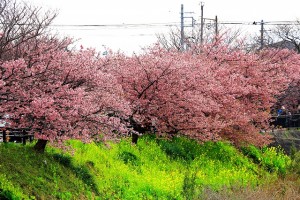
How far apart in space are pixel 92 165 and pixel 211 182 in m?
4.86

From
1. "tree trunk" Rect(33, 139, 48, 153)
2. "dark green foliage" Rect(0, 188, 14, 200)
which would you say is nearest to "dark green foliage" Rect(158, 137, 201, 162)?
"tree trunk" Rect(33, 139, 48, 153)

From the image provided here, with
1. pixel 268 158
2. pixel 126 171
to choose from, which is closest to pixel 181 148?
pixel 126 171

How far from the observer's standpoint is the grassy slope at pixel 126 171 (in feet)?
38.7

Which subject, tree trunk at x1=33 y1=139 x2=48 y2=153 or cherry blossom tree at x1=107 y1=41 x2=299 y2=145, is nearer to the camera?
tree trunk at x1=33 y1=139 x2=48 y2=153

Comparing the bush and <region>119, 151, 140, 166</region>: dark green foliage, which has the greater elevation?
<region>119, 151, 140, 166</region>: dark green foliage

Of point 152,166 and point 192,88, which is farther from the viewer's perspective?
point 192,88

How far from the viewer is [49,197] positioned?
11359mm

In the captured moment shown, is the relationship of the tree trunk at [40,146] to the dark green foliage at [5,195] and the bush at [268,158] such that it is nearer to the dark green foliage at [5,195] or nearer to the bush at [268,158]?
the dark green foliage at [5,195]

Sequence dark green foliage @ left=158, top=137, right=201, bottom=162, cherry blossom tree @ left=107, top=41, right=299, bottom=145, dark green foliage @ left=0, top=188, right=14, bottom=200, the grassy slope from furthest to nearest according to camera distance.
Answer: dark green foliage @ left=158, top=137, right=201, bottom=162, cherry blossom tree @ left=107, top=41, right=299, bottom=145, the grassy slope, dark green foliage @ left=0, top=188, right=14, bottom=200

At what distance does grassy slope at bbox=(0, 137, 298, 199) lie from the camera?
11789 millimetres

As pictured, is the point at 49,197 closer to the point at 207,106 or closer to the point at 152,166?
the point at 152,166

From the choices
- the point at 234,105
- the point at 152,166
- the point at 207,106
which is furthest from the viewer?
the point at 234,105

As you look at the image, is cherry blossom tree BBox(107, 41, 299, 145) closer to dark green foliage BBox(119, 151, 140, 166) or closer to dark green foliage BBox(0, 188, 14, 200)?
dark green foliage BBox(119, 151, 140, 166)

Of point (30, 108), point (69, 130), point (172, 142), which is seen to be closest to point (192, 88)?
point (172, 142)
